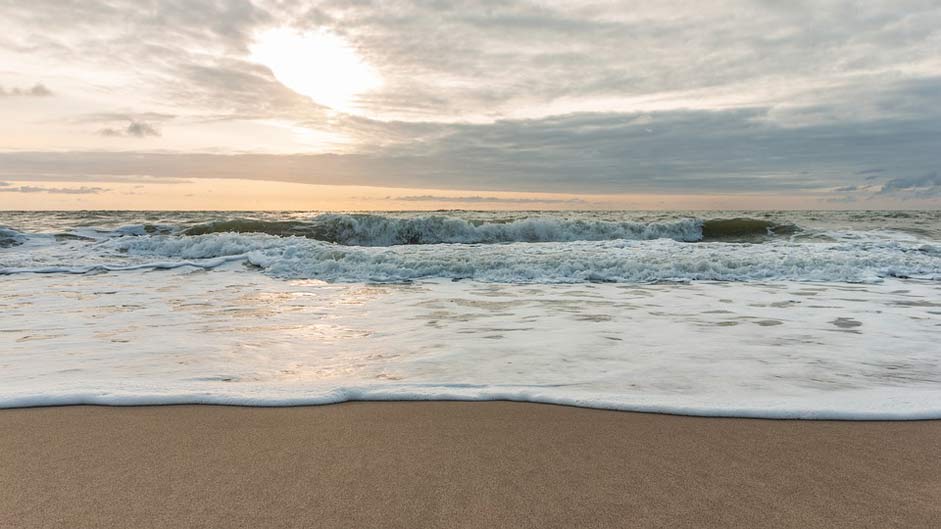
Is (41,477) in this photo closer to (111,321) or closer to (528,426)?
(528,426)

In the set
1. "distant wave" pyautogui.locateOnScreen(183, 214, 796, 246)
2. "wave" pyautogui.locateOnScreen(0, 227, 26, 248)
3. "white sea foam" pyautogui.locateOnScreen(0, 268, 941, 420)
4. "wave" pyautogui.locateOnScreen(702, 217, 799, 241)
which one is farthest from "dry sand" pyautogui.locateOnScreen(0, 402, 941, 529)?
"wave" pyautogui.locateOnScreen(702, 217, 799, 241)

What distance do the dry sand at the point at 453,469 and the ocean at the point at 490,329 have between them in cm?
31

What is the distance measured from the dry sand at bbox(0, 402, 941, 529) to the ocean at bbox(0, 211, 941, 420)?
31 cm

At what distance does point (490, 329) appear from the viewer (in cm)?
540

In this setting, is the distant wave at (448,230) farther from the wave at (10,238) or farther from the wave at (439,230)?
the wave at (10,238)

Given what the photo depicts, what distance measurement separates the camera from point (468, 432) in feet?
9.04

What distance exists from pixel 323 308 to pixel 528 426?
4.49m

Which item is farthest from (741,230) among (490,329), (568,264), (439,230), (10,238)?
(10,238)

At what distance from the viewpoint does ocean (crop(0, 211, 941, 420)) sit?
11.1ft

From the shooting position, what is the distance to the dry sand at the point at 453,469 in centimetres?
194

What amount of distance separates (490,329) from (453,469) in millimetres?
3109

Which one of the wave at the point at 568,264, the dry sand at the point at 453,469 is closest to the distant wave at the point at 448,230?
the wave at the point at 568,264

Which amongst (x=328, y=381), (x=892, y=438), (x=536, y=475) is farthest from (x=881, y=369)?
(x=328, y=381)

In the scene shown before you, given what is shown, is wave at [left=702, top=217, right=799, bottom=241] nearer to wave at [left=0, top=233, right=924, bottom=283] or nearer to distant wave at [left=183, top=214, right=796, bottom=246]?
distant wave at [left=183, top=214, right=796, bottom=246]
